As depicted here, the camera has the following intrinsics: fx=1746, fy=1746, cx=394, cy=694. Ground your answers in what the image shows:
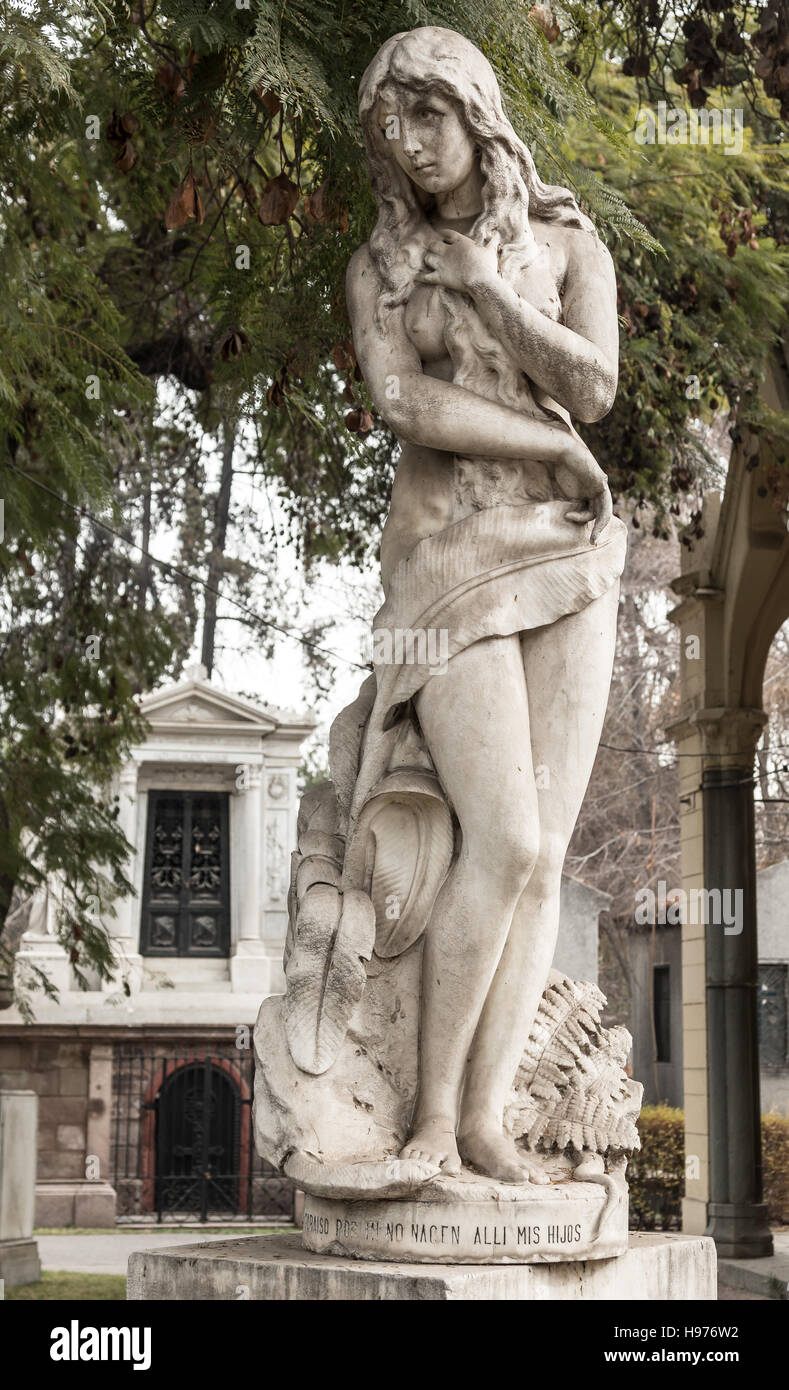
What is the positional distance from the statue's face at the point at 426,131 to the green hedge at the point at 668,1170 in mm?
13236

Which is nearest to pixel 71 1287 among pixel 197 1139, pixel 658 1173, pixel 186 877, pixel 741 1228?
pixel 741 1228

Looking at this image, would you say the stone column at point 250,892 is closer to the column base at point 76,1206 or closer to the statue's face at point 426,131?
the column base at point 76,1206

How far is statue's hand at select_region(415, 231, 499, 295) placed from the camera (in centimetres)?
411

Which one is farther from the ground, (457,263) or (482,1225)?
(457,263)

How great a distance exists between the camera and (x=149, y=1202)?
18688 mm

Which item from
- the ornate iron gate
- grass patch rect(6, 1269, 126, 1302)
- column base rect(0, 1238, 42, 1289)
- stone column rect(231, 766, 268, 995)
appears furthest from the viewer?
stone column rect(231, 766, 268, 995)

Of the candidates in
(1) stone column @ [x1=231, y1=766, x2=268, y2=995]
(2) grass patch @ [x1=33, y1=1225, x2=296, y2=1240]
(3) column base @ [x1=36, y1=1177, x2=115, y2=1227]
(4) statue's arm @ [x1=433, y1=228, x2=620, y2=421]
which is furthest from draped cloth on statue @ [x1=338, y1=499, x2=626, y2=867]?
(1) stone column @ [x1=231, y1=766, x2=268, y2=995]

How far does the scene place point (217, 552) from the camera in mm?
18219

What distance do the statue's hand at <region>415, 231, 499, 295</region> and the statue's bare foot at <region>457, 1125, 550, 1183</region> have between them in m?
1.96

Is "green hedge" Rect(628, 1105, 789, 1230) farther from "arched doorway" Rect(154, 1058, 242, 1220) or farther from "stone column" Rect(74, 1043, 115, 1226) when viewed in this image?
"stone column" Rect(74, 1043, 115, 1226)

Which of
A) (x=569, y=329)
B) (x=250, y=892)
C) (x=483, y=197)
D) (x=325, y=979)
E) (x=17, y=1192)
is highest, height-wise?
(x=483, y=197)

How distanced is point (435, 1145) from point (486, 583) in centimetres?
128

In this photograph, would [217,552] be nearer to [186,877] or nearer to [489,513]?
[186,877]

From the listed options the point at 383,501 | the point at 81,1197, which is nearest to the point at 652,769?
the point at 81,1197
